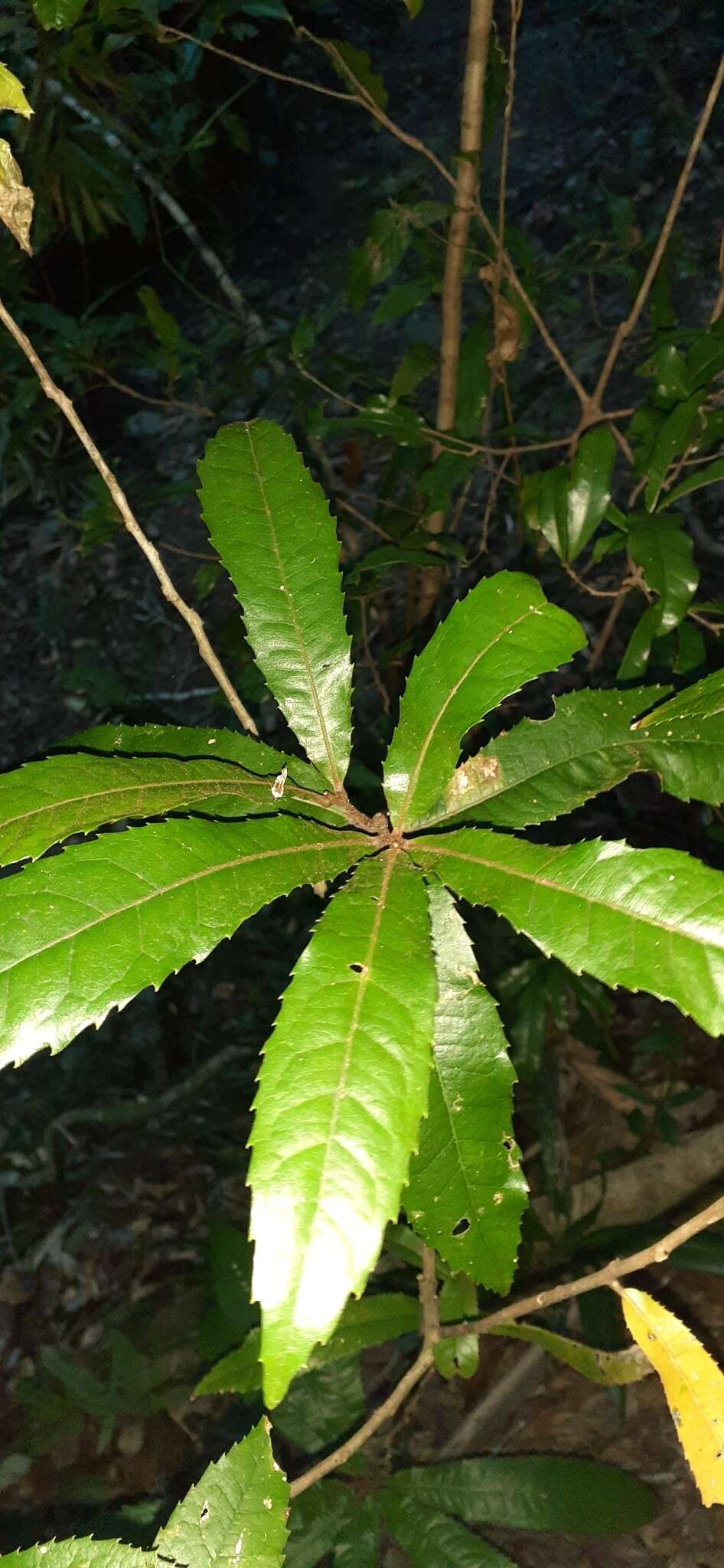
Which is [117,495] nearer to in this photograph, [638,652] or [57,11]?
[57,11]

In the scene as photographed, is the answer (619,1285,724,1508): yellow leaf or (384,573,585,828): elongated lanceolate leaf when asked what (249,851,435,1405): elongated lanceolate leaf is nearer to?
(384,573,585,828): elongated lanceolate leaf

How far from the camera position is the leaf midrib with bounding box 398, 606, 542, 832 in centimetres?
82

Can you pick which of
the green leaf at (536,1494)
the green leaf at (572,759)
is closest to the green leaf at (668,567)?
the green leaf at (572,759)

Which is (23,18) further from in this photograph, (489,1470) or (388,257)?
(489,1470)

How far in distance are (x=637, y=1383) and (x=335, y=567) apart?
1662mm

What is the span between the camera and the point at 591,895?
0.67 m

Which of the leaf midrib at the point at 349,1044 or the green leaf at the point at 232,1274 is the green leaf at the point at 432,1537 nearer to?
the green leaf at the point at 232,1274

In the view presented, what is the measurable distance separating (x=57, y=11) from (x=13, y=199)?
0.24m

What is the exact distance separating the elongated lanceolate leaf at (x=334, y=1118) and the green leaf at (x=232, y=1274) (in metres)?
1.53

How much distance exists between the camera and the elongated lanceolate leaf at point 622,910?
2.05ft

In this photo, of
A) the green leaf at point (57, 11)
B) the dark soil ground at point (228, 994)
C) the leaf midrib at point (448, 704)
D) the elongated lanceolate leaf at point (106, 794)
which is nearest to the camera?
the elongated lanceolate leaf at point (106, 794)

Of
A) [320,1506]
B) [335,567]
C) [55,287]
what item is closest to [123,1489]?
[320,1506]

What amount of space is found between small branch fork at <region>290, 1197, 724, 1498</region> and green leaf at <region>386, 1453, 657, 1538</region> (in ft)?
2.32

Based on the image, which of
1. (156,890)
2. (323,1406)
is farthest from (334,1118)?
(323,1406)
